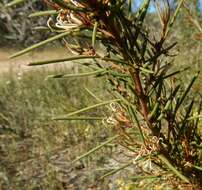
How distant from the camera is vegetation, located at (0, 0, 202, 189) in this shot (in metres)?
0.83

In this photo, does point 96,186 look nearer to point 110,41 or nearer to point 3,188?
point 3,188

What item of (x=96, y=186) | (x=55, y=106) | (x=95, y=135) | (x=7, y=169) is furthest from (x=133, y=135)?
(x=55, y=106)

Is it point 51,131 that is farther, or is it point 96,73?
point 51,131

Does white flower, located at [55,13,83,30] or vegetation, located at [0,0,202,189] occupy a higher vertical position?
white flower, located at [55,13,83,30]

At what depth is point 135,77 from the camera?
90 cm

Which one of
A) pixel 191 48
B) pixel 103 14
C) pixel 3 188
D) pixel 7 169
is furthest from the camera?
pixel 191 48

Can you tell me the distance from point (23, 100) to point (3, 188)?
218cm

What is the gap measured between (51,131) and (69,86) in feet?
4.17

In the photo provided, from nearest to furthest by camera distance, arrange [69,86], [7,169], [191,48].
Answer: [7,169]
[191,48]
[69,86]

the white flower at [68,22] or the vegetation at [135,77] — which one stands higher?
the white flower at [68,22]

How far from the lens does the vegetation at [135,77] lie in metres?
0.83

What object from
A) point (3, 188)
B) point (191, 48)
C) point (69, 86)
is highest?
point (191, 48)

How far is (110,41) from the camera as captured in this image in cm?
89

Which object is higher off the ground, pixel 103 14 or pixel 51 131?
pixel 103 14
